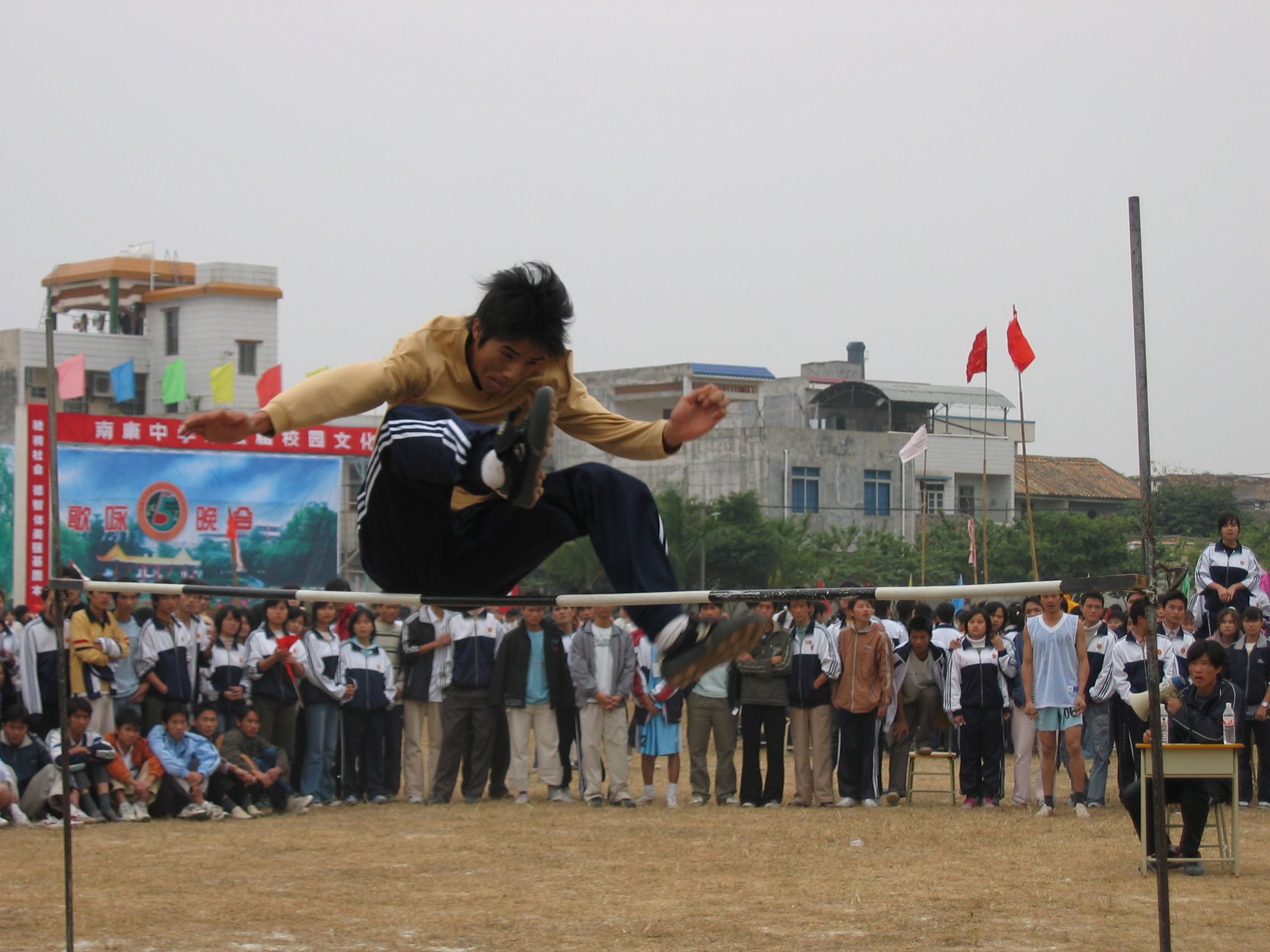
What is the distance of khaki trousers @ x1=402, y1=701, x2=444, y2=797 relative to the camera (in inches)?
418

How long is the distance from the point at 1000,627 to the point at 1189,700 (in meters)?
2.50

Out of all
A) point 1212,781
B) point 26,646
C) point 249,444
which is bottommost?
point 1212,781

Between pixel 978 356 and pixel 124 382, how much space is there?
32.5 metres

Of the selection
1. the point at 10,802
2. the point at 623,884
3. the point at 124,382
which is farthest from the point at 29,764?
the point at 124,382

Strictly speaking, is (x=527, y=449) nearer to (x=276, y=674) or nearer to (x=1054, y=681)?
(x=1054, y=681)

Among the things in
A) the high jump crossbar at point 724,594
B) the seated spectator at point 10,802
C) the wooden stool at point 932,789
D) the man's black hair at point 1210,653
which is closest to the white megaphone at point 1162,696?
the man's black hair at point 1210,653

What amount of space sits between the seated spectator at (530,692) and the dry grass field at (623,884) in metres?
0.76

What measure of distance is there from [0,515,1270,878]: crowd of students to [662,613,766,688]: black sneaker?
18.0 ft

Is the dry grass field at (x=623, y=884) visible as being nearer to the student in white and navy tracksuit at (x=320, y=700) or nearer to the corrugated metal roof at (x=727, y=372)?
the student in white and navy tracksuit at (x=320, y=700)

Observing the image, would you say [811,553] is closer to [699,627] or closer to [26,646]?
[26,646]

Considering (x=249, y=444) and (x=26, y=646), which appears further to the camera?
(x=249, y=444)

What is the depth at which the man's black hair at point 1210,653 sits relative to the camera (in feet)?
25.0

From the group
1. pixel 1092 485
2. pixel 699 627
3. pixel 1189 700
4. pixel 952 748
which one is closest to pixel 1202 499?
pixel 1092 485

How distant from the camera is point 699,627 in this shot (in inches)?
160
